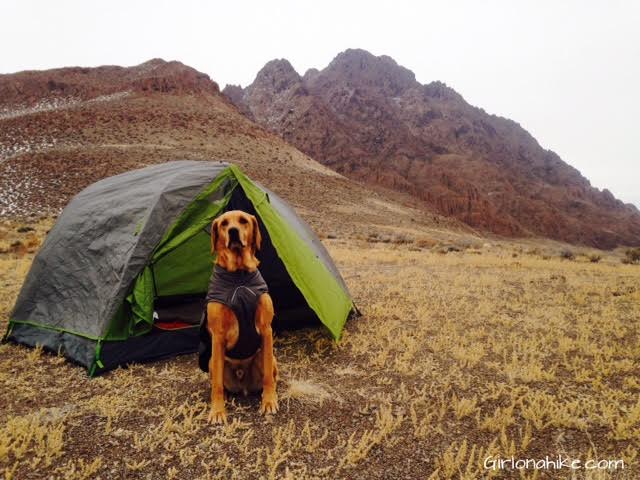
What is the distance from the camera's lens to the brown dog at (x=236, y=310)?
378cm

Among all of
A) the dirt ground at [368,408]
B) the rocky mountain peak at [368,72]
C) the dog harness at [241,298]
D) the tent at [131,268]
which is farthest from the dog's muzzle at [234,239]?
the rocky mountain peak at [368,72]

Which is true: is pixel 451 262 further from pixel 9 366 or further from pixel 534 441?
pixel 9 366

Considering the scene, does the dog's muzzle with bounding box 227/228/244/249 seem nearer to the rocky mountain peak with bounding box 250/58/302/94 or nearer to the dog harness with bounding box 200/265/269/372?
the dog harness with bounding box 200/265/269/372

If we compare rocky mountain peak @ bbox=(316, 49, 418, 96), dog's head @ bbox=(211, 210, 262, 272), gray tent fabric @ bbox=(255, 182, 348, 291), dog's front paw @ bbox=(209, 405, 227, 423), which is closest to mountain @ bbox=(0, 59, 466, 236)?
gray tent fabric @ bbox=(255, 182, 348, 291)

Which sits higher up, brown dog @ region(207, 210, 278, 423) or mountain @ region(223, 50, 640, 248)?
mountain @ region(223, 50, 640, 248)

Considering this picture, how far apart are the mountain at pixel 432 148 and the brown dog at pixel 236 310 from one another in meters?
70.1

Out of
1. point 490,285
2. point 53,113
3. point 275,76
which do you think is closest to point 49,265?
point 490,285

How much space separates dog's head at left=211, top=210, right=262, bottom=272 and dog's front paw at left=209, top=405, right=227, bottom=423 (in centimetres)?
135

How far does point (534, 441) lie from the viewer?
11.7 feet

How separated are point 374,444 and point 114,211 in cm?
441

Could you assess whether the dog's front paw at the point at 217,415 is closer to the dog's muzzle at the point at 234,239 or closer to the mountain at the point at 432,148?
the dog's muzzle at the point at 234,239

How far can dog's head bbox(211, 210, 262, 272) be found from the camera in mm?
3818

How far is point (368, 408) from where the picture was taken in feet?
13.5

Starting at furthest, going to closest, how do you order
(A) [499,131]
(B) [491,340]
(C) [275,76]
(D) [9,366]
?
(A) [499,131], (C) [275,76], (B) [491,340], (D) [9,366]
